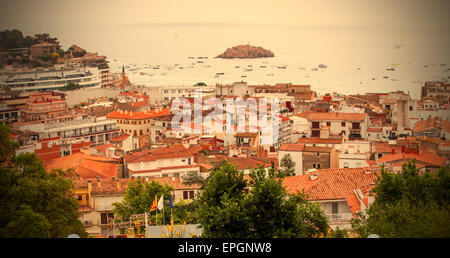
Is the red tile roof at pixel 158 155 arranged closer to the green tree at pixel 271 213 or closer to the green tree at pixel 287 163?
the green tree at pixel 287 163

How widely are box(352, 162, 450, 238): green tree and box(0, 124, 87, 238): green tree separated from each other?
6.99 ft

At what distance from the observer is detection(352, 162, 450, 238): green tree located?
3442mm

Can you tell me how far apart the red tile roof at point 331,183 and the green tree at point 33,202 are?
202 centimetres

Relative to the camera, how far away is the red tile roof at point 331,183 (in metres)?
5.58

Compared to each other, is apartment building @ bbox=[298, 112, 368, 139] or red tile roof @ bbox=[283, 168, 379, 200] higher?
red tile roof @ bbox=[283, 168, 379, 200]

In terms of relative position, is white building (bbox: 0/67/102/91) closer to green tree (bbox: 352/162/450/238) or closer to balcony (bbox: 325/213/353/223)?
balcony (bbox: 325/213/353/223)

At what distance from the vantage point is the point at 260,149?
1087 cm

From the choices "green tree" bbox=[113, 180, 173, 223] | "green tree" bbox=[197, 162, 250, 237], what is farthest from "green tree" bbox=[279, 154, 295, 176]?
"green tree" bbox=[197, 162, 250, 237]

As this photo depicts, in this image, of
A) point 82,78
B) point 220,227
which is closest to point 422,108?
point 220,227

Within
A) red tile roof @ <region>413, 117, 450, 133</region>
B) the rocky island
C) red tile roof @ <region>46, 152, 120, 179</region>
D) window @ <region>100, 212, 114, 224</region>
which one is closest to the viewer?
window @ <region>100, 212, 114, 224</region>

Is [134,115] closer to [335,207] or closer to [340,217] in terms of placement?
[335,207]

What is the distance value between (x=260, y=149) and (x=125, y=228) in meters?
5.91

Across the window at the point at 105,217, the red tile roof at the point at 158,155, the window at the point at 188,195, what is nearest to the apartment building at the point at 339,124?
the red tile roof at the point at 158,155

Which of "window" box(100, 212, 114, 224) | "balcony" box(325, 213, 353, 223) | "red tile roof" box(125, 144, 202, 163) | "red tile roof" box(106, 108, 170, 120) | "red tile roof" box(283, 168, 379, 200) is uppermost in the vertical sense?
"red tile roof" box(283, 168, 379, 200)
